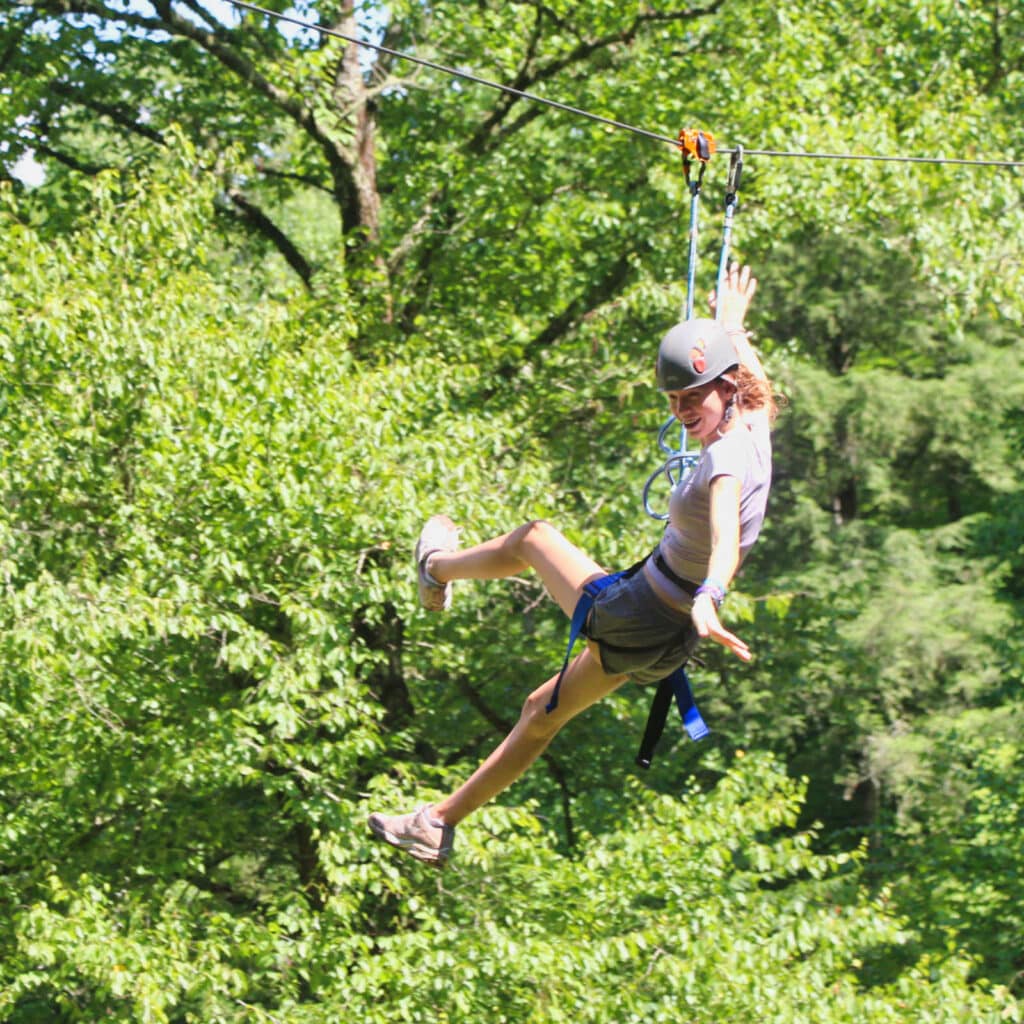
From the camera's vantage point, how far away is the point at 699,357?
4.04m

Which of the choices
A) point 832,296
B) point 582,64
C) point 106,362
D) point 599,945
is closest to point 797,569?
point 832,296

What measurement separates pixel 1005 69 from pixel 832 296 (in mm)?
5186

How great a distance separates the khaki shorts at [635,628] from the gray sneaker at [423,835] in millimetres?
926

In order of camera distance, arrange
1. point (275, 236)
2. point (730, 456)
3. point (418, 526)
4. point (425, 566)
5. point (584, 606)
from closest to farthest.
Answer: point (730, 456) < point (584, 606) < point (425, 566) < point (418, 526) < point (275, 236)

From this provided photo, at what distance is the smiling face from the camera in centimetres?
410

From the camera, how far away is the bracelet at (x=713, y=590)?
11.6 ft

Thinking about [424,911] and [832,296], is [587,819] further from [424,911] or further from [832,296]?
[832,296]

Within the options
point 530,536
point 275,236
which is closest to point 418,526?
point 530,536

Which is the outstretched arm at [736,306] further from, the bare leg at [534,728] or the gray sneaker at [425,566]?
the gray sneaker at [425,566]

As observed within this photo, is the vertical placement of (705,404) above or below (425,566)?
above

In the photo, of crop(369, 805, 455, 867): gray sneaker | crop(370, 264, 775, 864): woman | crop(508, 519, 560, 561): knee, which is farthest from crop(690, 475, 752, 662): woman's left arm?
crop(369, 805, 455, 867): gray sneaker

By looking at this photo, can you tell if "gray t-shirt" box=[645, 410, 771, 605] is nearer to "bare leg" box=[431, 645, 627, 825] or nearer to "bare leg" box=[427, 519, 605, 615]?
"bare leg" box=[427, 519, 605, 615]

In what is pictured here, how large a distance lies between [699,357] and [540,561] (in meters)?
0.84

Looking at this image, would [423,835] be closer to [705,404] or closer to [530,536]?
[530,536]
